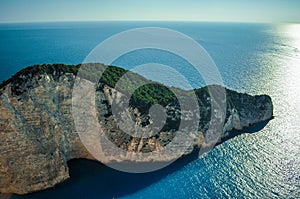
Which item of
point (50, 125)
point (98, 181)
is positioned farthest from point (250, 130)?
point (50, 125)

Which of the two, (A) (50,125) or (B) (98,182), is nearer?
(B) (98,182)

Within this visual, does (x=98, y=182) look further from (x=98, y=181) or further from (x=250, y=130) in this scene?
(x=250, y=130)

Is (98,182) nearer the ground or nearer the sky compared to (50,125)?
nearer the ground

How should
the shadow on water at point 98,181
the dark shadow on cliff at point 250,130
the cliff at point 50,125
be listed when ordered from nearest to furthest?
1. the cliff at point 50,125
2. the shadow on water at point 98,181
3. the dark shadow on cliff at point 250,130

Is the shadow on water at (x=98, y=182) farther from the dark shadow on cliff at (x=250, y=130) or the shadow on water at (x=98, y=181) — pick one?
the dark shadow on cliff at (x=250, y=130)

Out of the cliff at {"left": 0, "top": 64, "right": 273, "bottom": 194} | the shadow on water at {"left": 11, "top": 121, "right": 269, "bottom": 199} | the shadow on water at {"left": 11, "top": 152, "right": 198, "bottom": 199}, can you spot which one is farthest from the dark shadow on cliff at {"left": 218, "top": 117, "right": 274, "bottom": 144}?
the shadow on water at {"left": 11, "top": 152, "right": 198, "bottom": 199}

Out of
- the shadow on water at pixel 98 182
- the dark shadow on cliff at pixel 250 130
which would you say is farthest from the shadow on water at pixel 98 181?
the dark shadow on cliff at pixel 250 130

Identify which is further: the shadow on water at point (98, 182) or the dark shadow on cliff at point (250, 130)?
the dark shadow on cliff at point (250, 130)
